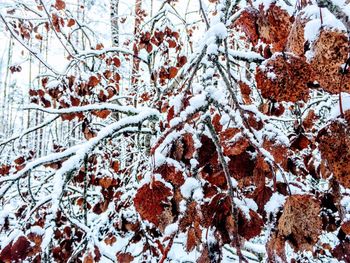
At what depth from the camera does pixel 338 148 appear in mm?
560

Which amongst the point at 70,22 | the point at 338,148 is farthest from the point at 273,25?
the point at 70,22

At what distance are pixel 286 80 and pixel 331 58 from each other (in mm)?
139

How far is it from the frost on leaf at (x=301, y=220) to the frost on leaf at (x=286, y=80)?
0.63 ft

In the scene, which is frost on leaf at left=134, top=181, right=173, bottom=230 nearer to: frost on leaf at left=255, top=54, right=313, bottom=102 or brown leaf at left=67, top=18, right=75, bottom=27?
frost on leaf at left=255, top=54, right=313, bottom=102

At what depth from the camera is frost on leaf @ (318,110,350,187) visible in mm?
552

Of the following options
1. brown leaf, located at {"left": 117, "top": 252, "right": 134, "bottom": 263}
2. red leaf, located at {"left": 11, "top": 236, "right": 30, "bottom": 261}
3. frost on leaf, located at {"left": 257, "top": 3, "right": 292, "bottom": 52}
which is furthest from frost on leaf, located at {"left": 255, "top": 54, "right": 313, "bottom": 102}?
brown leaf, located at {"left": 117, "top": 252, "right": 134, "bottom": 263}

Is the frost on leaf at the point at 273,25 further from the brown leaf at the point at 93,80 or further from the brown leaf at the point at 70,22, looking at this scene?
the brown leaf at the point at 70,22

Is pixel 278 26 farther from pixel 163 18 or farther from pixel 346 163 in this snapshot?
pixel 163 18

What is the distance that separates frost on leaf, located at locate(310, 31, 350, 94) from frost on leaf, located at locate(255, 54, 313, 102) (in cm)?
11

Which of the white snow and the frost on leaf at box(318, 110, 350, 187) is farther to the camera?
the white snow

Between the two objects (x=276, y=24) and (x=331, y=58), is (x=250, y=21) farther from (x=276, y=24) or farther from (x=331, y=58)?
(x=331, y=58)

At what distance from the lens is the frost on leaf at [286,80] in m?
0.66

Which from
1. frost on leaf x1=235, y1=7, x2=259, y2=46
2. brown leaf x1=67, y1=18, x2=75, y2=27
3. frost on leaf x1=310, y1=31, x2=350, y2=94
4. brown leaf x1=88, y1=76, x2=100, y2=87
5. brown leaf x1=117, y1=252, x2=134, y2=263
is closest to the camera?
frost on leaf x1=310, y1=31, x2=350, y2=94

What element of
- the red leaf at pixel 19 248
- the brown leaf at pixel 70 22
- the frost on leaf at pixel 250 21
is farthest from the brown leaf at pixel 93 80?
the frost on leaf at pixel 250 21
